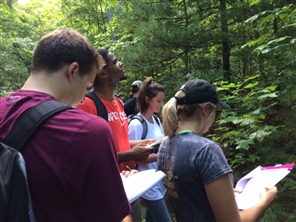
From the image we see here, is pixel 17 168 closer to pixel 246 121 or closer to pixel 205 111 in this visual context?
pixel 205 111

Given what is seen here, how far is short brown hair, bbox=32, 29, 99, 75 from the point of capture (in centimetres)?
120

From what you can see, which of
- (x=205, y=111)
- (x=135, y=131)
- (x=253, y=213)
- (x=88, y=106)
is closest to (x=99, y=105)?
(x=88, y=106)

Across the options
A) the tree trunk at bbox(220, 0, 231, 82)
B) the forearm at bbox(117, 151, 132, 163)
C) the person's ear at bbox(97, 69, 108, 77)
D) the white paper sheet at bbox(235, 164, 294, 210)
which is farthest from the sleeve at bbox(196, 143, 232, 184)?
the tree trunk at bbox(220, 0, 231, 82)

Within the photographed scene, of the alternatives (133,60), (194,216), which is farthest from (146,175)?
(133,60)

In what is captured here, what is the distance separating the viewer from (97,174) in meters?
1.04

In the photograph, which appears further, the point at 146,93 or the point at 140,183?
the point at 146,93

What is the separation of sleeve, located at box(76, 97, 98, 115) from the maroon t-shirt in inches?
53.1

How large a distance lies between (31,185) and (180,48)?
19.1 feet

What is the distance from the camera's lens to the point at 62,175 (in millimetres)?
1016

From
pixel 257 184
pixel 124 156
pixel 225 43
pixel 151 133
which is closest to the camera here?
pixel 257 184

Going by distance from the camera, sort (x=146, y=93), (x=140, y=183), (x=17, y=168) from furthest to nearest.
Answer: (x=146, y=93), (x=140, y=183), (x=17, y=168)

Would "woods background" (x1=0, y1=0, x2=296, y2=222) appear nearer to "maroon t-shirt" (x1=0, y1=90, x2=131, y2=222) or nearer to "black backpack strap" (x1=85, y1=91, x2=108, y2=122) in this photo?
"black backpack strap" (x1=85, y1=91, x2=108, y2=122)

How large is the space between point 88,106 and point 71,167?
151 centimetres

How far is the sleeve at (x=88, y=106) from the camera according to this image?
244 centimetres
